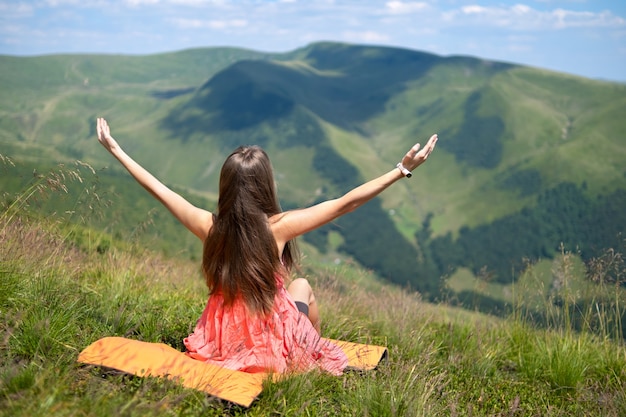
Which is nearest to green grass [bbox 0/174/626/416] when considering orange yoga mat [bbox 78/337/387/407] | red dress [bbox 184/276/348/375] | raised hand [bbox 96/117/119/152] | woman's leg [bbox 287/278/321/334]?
orange yoga mat [bbox 78/337/387/407]

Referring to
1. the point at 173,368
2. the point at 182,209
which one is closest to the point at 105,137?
the point at 182,209

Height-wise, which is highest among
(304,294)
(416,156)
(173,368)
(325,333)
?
(416,156)

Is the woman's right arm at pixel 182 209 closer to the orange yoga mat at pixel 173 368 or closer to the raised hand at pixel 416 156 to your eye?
the orange yoga mat at pixel 173 368

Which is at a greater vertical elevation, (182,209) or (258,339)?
(182,209)

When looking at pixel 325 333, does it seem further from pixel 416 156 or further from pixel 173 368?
pixel 416 156

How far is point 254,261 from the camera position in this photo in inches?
168

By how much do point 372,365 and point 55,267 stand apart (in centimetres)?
308

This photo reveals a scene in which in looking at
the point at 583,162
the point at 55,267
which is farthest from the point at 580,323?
the point at 583,162

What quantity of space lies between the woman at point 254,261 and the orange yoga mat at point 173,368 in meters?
0.23

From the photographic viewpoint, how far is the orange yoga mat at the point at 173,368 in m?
3.77

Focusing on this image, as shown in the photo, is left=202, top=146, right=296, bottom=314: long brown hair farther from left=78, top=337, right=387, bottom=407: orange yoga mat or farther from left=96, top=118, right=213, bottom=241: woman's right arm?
left=78, top=337, right=387, bottom=407: orange yoga mat

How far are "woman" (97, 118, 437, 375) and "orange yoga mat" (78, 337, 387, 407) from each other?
230 millimetres

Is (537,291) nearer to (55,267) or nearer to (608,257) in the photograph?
(608,257)

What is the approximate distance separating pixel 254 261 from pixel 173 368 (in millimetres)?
906
